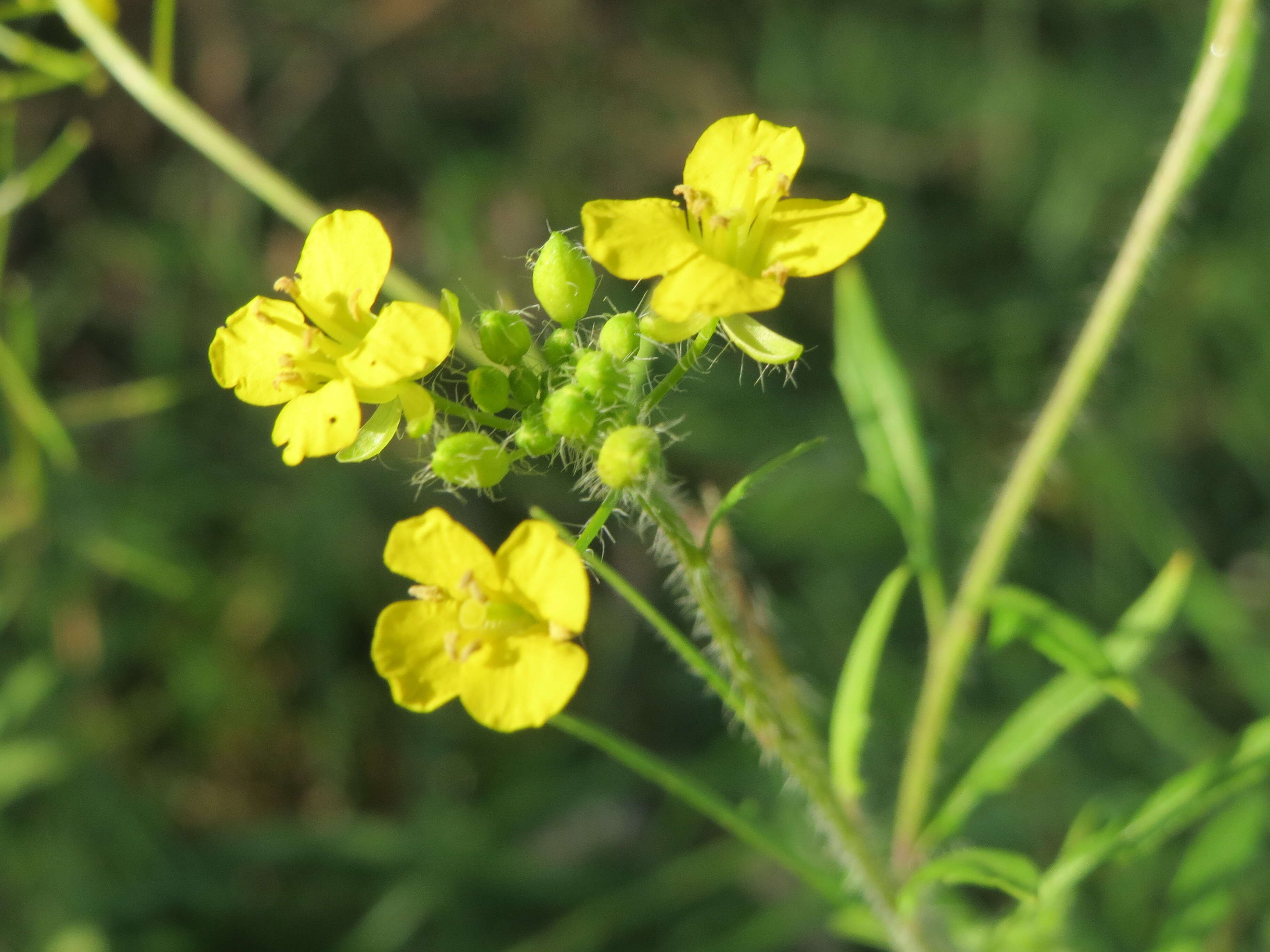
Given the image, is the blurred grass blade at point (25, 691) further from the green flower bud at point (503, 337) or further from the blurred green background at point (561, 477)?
the green flower bud at point (503, 337)

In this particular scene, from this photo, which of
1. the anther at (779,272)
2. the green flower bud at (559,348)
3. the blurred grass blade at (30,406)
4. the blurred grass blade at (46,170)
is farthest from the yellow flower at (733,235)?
the blurred grass blade at (30,406)

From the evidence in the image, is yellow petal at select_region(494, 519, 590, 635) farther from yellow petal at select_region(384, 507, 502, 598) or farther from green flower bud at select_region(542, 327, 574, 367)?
green flower bud at select_region(542, 327, 574, 367)

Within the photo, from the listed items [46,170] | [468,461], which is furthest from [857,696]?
[46,170]

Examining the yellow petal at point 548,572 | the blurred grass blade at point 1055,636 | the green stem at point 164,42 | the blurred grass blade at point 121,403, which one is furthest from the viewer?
the blurred grass blade at point 121,403

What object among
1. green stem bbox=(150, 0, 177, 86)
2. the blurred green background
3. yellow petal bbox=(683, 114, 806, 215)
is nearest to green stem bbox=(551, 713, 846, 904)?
yellow petal bbox=(683, 114, 806, 215)

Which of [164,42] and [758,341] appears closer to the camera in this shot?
[758,341]

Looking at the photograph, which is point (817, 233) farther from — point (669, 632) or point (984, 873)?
point (984, 873)
